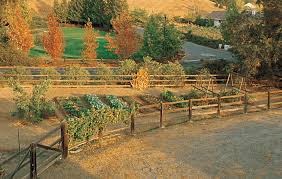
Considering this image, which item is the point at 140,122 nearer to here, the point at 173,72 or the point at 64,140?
the point at 64,140

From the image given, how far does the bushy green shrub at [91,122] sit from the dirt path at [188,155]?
0.62 metres

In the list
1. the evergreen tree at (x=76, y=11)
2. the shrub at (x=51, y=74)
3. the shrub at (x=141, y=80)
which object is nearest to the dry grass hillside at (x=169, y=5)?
the evergreen tree at (x=76, y=11)

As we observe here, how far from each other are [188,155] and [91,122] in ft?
11.9

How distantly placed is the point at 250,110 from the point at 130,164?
10066mm

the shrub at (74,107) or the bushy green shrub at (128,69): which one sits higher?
the bushy green shrub at (128,69)

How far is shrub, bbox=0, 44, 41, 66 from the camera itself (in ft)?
118

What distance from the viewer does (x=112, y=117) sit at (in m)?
16.2

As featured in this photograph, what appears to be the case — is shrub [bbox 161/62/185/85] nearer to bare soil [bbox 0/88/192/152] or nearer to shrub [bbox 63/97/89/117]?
bare soil [bbox 0/88/192/152]

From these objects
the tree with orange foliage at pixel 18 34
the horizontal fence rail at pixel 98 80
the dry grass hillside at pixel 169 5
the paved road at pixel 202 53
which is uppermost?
the dry grass hillside at pixel 169 5

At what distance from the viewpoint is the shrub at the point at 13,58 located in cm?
3588

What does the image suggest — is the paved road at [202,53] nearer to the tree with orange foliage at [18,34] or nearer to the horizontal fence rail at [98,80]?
the tree with orange foliage at [18,34]

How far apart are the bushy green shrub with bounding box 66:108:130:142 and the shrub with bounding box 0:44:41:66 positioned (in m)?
21.8

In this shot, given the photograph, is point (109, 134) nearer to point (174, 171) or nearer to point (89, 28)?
point (174, 171)

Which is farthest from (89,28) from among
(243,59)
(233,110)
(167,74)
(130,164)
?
(130,164)
